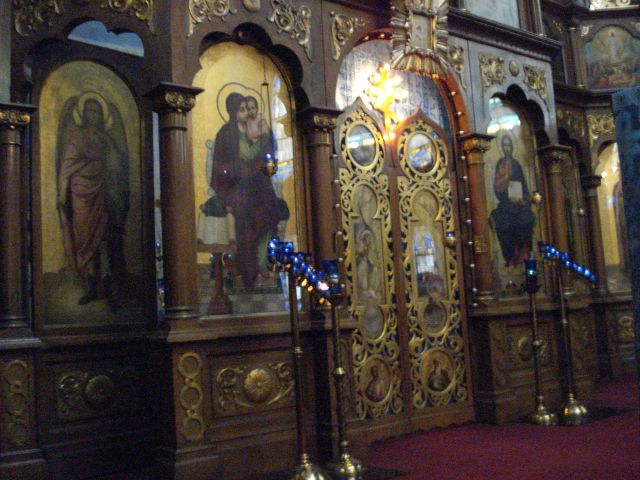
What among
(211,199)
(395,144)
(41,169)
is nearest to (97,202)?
(41,169)

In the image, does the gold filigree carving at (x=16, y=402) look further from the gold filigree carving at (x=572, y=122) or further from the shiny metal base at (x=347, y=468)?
the gold filigree carving at (x=572, y=122)

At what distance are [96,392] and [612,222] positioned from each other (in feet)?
30.8

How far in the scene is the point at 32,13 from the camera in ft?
20.8

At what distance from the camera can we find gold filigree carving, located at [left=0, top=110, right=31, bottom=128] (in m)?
6.05

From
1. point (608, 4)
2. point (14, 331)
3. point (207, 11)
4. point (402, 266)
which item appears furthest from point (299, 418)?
point (608, 4)

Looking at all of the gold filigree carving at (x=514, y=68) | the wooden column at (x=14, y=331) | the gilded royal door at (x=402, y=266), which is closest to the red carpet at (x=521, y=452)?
the gilded royal door at (x=402, y=266)

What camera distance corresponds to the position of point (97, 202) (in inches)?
265

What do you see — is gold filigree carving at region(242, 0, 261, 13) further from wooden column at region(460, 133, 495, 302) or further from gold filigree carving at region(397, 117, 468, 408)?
wooden column at region(460, 133, 495, 302)

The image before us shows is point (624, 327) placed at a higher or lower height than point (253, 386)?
higher

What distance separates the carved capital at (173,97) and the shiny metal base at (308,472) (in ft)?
9.93

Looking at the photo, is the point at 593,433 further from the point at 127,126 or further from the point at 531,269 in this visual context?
the point at 127,126

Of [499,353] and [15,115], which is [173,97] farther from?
[499,353]

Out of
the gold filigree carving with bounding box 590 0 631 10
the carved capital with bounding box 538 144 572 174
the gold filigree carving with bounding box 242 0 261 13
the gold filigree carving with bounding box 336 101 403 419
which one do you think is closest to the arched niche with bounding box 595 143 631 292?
the gold filigree carving with bounding box 590 0 631 10

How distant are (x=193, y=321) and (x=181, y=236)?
0.70 m
